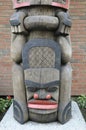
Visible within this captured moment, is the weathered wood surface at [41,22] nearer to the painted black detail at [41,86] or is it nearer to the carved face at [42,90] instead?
the carved face at [42,90]

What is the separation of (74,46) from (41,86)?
2410mm

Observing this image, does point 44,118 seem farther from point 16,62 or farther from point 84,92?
point 84,92

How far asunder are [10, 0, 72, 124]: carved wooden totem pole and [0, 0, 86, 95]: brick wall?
81.8 inches

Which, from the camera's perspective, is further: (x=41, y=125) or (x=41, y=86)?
(x=41, y=125)

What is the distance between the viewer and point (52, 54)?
98.5 inches

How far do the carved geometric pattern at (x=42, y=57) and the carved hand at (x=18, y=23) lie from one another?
10.2 inches

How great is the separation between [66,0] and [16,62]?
0.97 metres

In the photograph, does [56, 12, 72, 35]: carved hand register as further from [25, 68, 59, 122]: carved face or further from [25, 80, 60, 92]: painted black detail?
[25, 80, 60, 92]: painted black detail

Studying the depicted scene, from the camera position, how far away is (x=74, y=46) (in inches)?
185

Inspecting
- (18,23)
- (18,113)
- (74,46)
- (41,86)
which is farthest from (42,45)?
(74,46)

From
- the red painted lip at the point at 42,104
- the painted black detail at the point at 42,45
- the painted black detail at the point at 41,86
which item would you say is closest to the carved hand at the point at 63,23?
the painted black detail at the point at 42,45

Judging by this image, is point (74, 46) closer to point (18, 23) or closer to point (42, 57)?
point (42, 57)

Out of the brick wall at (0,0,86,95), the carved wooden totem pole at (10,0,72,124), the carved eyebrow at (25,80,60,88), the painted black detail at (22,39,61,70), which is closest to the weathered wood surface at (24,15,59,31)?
the carved wooden totem pole at (10,0,72,124)

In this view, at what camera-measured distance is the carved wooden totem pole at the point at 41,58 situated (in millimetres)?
2480
